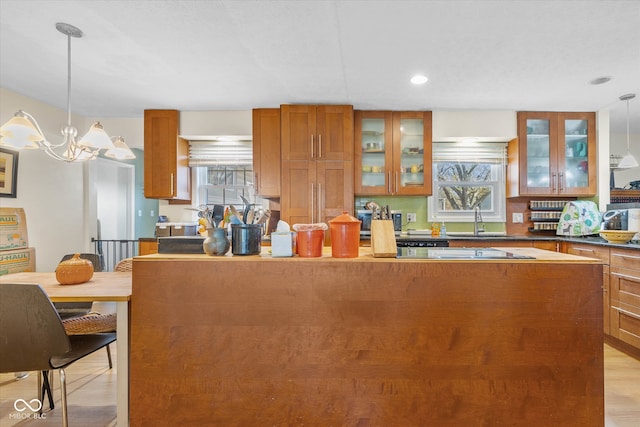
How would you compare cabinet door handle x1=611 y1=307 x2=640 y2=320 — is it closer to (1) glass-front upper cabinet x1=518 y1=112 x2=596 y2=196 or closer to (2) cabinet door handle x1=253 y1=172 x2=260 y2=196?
(1) glass-front upper cabinet x1=518 y1=112 x2=596 y2=196

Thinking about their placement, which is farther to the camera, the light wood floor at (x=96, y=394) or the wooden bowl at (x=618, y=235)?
the wooden bowl at (x=618, y=235)

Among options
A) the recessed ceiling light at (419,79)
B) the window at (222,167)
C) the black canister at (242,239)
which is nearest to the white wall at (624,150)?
the recessed ceiling light at (419,79)

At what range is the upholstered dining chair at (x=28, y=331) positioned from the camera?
1.54 m

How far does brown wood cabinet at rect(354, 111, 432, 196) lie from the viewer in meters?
4.04

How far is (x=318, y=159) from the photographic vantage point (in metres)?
3.82

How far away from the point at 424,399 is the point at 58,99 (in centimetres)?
449

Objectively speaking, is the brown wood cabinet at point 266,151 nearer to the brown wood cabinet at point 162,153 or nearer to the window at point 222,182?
the window at point 222,182

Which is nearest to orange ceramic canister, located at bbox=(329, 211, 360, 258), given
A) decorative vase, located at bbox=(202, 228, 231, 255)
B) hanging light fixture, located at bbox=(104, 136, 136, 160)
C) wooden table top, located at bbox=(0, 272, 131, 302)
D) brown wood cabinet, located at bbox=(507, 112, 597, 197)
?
decorative vase, located at bbox=(202, 228, 231, 255)

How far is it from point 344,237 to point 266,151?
8.50ft

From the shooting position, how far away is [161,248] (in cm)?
171

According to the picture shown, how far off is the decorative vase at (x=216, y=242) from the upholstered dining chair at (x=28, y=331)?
758mm

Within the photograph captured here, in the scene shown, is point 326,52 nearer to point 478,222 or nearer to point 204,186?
point 204,186

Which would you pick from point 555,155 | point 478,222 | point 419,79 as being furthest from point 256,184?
point 555,155

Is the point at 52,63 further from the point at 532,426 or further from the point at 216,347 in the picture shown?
the point at 532,426
